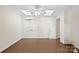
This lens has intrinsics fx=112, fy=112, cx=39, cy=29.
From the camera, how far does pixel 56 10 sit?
2.15 m

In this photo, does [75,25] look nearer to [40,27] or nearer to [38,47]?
[40,27]

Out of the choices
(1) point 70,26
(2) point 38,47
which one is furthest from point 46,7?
(2) point 38,47

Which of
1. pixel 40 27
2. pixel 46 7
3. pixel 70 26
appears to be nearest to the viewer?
pixel 46 7

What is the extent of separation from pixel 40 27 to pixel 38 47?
41 cm

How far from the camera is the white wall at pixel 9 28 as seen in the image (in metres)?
2.19

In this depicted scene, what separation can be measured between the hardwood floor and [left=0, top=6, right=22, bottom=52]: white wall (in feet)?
0.46

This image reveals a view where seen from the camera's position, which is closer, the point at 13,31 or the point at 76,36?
the point at 76,36

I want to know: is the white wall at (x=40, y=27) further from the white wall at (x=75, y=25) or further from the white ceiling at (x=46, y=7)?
the white wall at (x=75, y=25)

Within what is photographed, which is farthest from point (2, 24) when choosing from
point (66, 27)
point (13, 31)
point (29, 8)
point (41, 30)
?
point (66, 27)

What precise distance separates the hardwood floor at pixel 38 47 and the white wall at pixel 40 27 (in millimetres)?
107

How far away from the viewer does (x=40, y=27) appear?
7.57 feet
